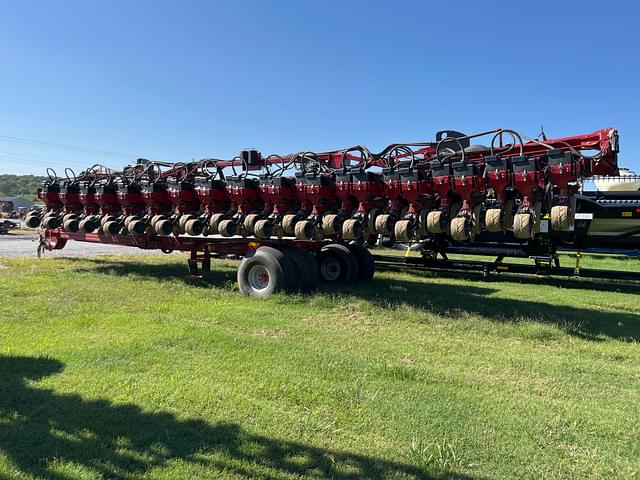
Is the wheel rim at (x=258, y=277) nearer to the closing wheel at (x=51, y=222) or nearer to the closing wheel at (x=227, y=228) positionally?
the closing wheel at (x=227, y=228)

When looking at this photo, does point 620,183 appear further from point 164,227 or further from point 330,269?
point 164,227

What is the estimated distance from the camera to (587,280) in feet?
42.3

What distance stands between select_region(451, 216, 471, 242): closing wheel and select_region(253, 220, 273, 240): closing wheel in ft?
11.3

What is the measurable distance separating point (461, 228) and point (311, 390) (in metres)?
3.74

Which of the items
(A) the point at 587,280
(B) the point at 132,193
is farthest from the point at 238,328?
(A) the point at 587,280

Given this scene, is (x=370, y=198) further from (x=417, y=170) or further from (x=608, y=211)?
(x=608, y=211)

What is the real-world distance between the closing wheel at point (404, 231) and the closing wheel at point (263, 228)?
256 centimetres

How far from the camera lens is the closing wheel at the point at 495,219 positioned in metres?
6.88

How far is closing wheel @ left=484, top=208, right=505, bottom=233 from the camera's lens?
6883mm

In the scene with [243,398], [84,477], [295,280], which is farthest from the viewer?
[295,280]

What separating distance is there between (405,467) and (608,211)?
10.4m

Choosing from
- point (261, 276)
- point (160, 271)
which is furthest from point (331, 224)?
point (160, 271)

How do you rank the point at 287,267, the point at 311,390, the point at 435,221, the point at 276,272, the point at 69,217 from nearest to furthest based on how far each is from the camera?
the point at 311,390 < the point at 435,221 < the point at 276,272 < the point at 287,267 < the point at 69,217

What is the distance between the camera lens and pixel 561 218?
6379 millimetres
